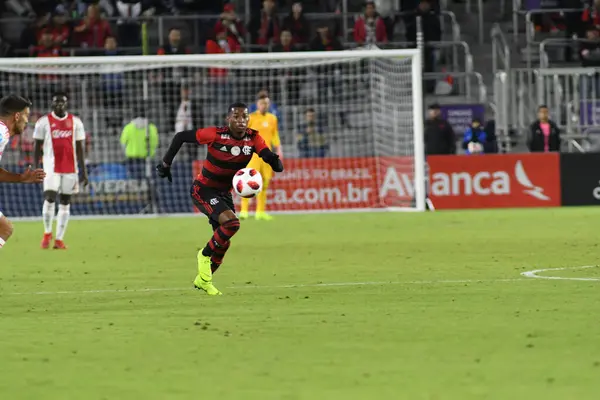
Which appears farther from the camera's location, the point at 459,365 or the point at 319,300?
the point at 319,300

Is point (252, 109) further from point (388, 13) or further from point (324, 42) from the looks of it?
point (388, 13)

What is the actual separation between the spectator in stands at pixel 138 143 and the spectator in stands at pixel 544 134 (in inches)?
303

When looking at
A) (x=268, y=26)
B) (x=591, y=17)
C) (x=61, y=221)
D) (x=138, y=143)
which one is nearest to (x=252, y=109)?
(x=138, y=143)

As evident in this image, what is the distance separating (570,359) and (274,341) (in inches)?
80.1

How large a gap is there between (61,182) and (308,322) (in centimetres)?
1058

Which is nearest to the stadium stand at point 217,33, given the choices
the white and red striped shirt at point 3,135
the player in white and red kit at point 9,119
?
the player in white and red kit at point 9,119

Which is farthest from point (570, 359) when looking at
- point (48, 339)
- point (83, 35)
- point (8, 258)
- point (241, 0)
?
point (241, 0)

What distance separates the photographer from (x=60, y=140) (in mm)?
20250

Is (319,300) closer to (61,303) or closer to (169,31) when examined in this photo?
(61,303)

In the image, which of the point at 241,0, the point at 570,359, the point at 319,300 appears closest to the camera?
the point at 570,359

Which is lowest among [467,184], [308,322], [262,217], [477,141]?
[262,217]

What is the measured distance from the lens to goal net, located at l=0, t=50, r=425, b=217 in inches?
1105

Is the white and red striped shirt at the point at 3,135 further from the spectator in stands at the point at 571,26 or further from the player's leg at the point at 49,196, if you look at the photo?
the spectator in stands at the point at 571,26

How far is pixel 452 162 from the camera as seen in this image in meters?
28.6
